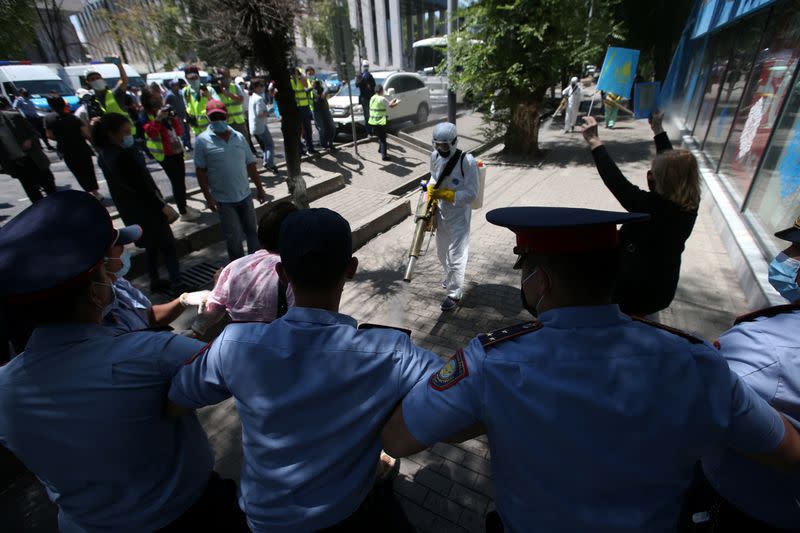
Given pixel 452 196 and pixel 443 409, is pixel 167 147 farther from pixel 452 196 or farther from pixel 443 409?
pixel 443 409

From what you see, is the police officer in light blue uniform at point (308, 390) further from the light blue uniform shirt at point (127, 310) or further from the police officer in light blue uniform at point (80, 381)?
the light blue uniform shirt at point (127, 310)

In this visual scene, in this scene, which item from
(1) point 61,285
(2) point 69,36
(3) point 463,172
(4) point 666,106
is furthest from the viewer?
(2) point 69,36

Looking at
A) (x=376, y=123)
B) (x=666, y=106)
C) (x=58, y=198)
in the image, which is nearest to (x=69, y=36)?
(x=376, y=123)

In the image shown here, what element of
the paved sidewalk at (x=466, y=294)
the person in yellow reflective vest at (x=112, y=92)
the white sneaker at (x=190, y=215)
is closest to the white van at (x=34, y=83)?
the person in yellow reflective vest at (x=112, y=92)

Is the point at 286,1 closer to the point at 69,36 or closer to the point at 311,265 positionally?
the point at 311,265

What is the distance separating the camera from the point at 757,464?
4.39 feet

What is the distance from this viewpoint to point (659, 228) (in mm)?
2504

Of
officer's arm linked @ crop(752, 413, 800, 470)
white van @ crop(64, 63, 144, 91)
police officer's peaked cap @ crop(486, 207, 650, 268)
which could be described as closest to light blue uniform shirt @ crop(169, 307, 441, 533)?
police officer's peaked cap @ crop(486, 207, 650, 268)

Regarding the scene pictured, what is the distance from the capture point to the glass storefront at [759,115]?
15.8 ft

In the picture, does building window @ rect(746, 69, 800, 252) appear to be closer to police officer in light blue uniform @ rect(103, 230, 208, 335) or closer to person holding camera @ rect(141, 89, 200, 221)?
police officer in light blue uniform @ rect(103, 230, 208, 335)

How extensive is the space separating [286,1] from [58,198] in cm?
345

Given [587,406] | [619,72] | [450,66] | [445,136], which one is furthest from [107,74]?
[587,406]

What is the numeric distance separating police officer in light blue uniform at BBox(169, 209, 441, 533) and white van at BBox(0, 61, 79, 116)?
18.6 meters

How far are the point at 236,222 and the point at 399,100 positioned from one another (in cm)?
1040
